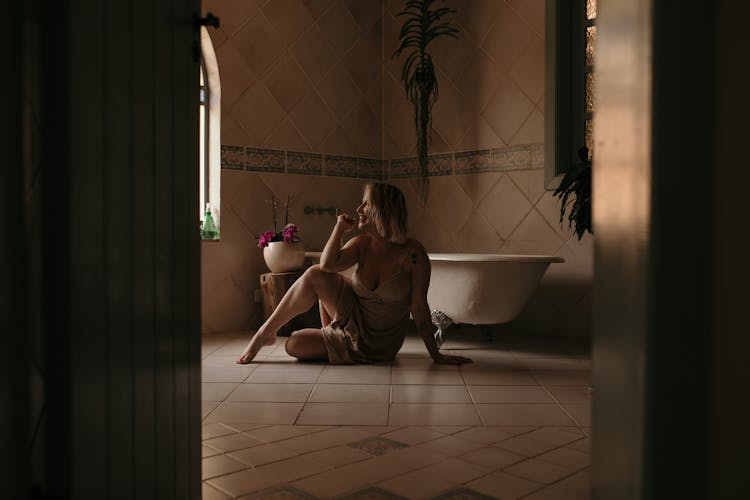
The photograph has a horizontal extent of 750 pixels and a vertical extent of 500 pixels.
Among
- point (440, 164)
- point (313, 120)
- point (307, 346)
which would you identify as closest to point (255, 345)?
point (307, 346)

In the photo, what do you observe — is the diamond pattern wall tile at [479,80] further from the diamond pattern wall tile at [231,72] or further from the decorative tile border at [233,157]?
the decorative tile border at [233,157]

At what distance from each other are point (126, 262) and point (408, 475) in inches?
40.7

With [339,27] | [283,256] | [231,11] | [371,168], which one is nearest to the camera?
[283,256]

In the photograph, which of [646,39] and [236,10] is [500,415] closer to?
[646,39]

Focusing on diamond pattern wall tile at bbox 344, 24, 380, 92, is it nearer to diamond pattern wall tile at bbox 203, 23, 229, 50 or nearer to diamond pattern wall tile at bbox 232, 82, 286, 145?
diamond pattern wall tile at bbox 232, 82, 286, 145

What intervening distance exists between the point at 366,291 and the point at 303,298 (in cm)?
33

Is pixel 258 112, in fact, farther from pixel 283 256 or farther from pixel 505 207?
pixel 505 207

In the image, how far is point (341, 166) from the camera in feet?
16.8

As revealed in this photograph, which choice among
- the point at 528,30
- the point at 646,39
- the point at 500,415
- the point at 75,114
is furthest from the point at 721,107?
the point at 528,30

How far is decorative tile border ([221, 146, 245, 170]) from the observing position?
445 centimetres

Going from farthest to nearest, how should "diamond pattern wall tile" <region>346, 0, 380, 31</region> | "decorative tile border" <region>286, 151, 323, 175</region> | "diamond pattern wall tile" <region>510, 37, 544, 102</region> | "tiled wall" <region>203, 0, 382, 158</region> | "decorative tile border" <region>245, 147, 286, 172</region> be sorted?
"diamond pattern wall tile" <region>346, 0, 380, 31</region>
"decorative tile border" <region>286, 151, 323, 175</region>
"decorative tile border" <region>245, 147, 286, 172</region>
"tiled wall" <region>203, 0, 382, 158</region>
"diamond pattern wall tile" <region>510, 37, 544, 102</region>

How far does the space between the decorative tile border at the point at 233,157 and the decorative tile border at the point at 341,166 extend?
730 millimetres

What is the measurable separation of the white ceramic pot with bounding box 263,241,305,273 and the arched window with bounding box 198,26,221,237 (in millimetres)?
419

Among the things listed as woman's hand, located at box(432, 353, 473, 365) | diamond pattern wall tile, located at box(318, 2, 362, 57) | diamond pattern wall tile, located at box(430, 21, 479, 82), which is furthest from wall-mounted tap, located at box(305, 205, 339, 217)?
woman's hand, located at box(432, 353, 473, 365)
